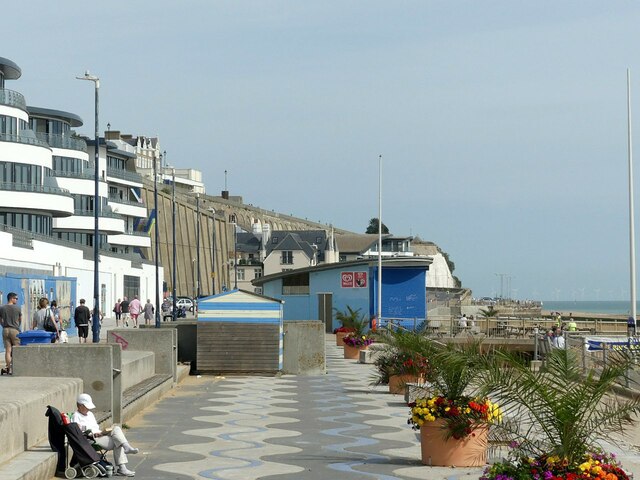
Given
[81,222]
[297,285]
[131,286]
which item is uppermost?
[81,222]

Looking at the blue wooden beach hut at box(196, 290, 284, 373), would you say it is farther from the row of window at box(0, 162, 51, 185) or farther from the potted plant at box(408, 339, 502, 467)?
the row of window at box(0, 162, 51, 185)

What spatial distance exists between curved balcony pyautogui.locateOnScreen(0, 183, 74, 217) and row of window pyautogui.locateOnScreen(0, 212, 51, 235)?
586 mm

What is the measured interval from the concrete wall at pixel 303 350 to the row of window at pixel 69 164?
5326 centimetres

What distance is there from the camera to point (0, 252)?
5106 cm

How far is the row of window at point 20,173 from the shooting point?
210ft

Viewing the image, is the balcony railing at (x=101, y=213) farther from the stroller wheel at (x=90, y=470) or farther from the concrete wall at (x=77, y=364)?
the stroller wheel at (x=90, y=470)

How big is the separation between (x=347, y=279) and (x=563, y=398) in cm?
5229

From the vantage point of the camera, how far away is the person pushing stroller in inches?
521

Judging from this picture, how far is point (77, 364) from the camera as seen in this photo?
56.0 ft

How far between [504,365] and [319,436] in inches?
280

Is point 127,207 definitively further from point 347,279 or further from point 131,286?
point 347,279

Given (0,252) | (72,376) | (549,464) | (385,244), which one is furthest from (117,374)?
(385,244)

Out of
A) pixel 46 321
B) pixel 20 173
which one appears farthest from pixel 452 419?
pixel 20 173

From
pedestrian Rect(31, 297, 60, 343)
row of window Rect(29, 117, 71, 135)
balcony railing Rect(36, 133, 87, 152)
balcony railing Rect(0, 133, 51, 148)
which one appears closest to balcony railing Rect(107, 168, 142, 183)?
row of window Rect(29, 117, 71, 135)
